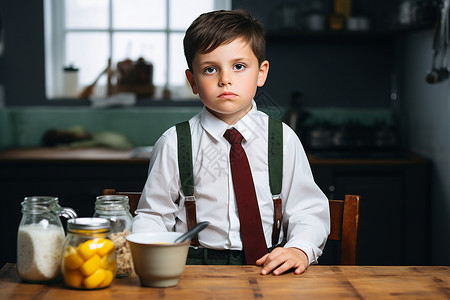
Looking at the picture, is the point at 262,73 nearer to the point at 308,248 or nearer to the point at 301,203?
the point at 301,203

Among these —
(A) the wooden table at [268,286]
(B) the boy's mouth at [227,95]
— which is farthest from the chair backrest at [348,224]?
(B) the boy's mouth at [227,95]

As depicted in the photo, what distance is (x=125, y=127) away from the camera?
11.7ft

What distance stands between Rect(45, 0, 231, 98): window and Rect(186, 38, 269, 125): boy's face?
2.47m

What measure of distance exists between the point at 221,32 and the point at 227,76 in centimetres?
11

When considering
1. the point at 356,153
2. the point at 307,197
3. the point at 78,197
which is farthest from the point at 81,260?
the point at 356,153

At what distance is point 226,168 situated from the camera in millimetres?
1375

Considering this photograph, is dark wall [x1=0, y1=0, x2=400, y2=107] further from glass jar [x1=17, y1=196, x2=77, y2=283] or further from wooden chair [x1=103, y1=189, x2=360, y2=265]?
glass jar [x1=17, y1=196, x2=77, y2=283]

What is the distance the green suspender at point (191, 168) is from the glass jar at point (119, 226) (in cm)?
31

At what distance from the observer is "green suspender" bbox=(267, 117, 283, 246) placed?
4.46ft


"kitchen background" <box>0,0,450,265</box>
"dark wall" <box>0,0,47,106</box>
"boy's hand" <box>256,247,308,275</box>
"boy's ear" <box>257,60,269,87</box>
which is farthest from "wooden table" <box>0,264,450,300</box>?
"dark wall" <box>0,0,47,106</box>

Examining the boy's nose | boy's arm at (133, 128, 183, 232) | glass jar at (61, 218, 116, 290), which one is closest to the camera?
glass jar at (61, 218, 116, 290)

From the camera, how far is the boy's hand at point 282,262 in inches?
42.3

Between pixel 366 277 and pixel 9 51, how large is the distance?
3072 mm

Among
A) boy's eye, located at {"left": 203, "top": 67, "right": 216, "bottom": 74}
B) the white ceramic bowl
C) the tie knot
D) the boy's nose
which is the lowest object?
the white ceramic bowl
